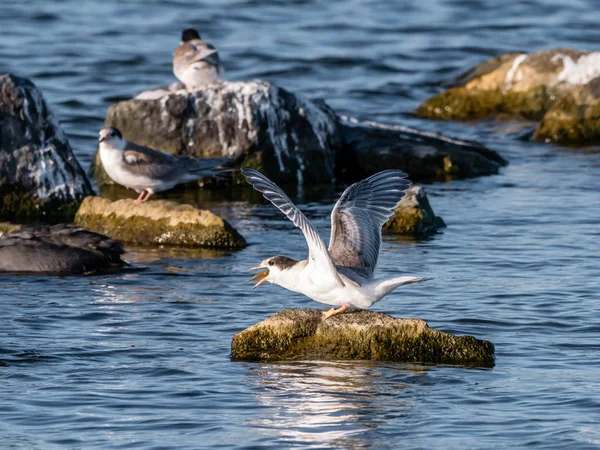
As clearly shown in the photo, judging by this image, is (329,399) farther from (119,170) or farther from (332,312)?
(119,170)

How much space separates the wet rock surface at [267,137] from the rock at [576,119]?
88.3 inches

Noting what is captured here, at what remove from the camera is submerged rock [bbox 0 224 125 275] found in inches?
464

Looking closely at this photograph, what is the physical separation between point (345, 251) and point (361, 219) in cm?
27

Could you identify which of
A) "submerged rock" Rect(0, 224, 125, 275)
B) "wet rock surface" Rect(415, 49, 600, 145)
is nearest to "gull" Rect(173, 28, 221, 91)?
"submerged rock" Rect(0, 224, 125, 275)

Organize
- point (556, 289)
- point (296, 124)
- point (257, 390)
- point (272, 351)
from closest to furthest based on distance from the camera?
1. point (257, 390)
2. point (272, 351)
3. point (556, 289)
4. point (296, 124)

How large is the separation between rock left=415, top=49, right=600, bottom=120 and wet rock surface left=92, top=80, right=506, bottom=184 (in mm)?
4488

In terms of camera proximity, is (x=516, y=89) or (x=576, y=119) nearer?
(x=576, y=119)

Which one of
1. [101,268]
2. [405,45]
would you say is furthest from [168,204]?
[405,45]

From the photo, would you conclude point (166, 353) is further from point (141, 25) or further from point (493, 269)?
point (141, 25)

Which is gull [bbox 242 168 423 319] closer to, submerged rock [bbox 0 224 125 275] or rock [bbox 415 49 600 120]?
submerged rock [bbox 0 224 125 275]

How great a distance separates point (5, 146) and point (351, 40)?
49.6 ft

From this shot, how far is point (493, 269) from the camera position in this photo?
39.1 feet

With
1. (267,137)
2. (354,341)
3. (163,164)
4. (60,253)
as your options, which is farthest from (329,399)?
(267,137)

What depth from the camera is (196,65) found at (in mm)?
16391
